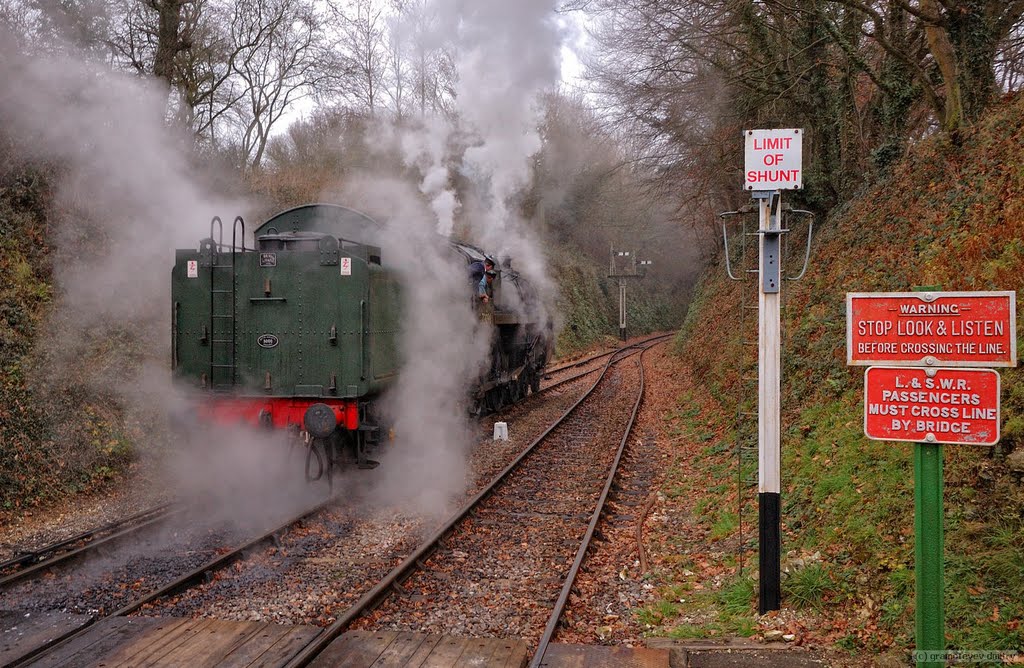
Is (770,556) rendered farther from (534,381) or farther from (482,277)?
(534,381)

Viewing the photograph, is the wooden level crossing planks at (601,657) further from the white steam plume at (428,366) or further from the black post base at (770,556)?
the white steam plume at (428,366)

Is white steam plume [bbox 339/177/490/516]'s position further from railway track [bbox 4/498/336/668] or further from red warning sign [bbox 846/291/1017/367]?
red warning sign [bbox 846/291/1017/367]

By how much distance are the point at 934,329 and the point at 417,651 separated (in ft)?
10.9

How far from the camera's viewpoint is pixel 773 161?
15.2 feet

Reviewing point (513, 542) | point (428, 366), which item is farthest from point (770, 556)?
point (428, 366)

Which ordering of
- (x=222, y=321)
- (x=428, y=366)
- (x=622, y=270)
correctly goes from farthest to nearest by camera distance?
(x=622, y=270) → (x=428, y=366) → (x=222, y=321)

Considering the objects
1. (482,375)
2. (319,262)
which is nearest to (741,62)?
(482,375)

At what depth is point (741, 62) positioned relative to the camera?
14.0 meters

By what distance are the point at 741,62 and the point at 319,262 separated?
1060 cm

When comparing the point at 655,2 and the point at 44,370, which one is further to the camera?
the point at 655,2

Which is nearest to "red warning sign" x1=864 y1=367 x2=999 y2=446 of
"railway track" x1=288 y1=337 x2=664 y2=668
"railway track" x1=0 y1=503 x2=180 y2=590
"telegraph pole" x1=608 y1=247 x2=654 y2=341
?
"railway track" x1=288 y1=337 x2=664 y2=668

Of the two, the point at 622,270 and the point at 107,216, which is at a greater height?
A: the point at 622,270

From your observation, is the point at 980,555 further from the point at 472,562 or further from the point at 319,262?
the point at 319,262

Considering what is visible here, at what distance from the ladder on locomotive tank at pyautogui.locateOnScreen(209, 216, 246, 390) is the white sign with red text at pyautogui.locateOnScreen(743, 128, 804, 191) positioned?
16.7ft
